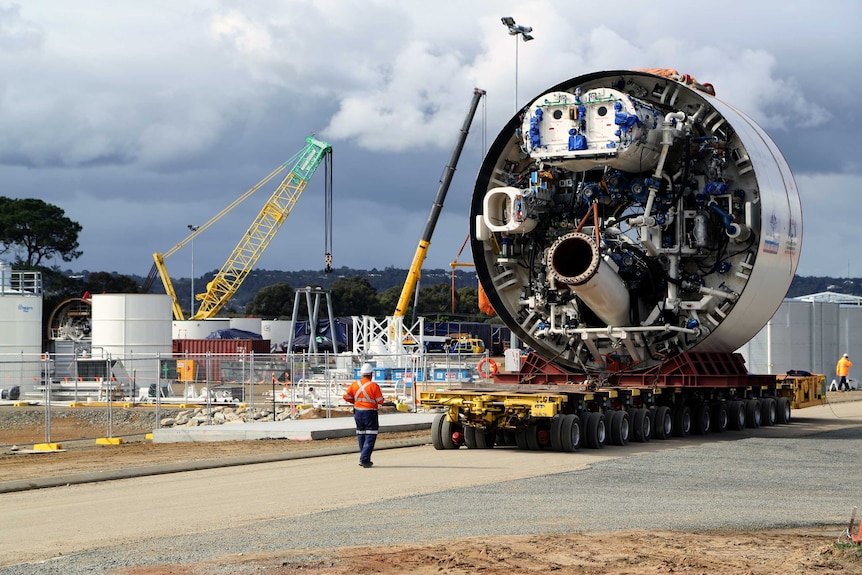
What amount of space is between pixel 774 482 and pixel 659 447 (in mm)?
6029

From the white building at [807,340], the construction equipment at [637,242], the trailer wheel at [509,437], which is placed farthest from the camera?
the white building at [807,340]

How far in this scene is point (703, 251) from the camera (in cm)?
2503

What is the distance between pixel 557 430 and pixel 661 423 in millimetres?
4282

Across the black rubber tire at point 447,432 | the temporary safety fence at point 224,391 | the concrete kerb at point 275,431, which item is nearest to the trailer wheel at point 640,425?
the black rubber tire at point 447,432

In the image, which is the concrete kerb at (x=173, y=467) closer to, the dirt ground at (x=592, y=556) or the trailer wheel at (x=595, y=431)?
the trailer wheel at (x=595, y=431)

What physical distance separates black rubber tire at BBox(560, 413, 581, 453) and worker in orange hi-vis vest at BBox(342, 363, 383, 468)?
A: 4.02 meters

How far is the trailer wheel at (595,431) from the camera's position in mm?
22000

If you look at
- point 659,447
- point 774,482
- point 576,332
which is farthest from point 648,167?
point 774,482

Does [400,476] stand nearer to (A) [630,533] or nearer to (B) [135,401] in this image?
(A) [630,533]

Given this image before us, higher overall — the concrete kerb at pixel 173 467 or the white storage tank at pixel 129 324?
the white storage tank at pixel 129 324

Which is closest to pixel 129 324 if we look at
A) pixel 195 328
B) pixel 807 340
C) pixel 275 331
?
pixel 807 340

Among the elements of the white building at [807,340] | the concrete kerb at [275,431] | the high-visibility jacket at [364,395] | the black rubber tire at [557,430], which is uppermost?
the white building at [807,340]

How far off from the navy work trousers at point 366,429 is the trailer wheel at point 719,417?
Result: 1090 cm

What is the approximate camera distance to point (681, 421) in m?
25.5
